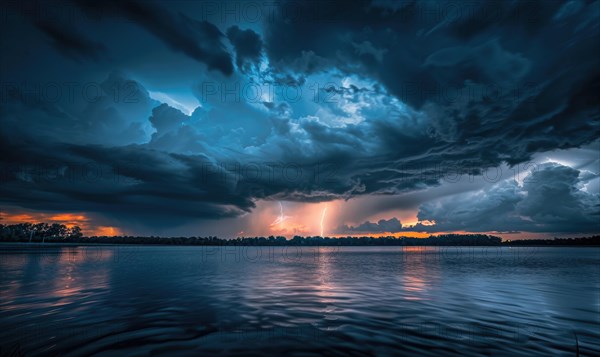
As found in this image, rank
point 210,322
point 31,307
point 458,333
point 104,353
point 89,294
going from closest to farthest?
point 104,353 → point 458,333 → point 210,322 → point 31,307 → point 89,294

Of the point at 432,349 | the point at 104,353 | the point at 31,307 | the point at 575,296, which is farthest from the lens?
the point at 575,296

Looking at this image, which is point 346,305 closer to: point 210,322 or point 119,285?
point 210,322

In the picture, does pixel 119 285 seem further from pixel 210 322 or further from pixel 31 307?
pixel 210 322

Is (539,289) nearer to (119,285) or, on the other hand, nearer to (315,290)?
(315,290)

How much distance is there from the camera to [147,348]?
1181cm

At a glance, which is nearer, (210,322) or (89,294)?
(210,322)

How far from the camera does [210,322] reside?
16.2 meters

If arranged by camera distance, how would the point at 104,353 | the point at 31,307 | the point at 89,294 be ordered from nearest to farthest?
the point at 104,353 < the point at 31,307 < the point at 89,294

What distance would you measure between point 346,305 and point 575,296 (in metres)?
23.3

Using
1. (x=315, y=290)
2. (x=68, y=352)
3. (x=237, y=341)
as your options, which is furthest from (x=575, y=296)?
(x=68, y=352)

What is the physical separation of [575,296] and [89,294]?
44.6 metres

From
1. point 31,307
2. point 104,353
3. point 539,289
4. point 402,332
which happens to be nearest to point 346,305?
point 402,332

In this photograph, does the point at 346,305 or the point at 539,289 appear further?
the point at 539,289

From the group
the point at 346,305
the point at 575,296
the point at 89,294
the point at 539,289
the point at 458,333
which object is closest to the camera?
the point at 458,333
